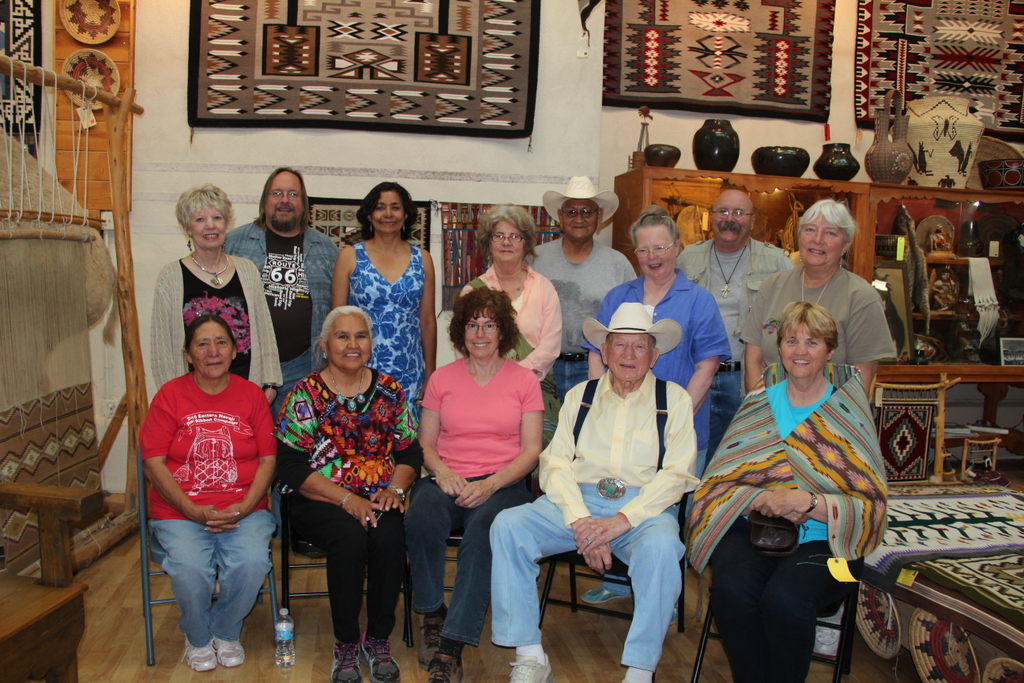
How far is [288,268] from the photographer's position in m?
3.09

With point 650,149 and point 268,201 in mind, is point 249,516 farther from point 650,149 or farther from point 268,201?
point 650,149

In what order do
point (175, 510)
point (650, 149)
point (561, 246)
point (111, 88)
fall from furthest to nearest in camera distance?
point (650, 149) → point (111, 88) → point (561, 246) → point (175, 510)

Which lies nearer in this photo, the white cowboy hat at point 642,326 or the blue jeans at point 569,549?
the blue jeans at point 569,549

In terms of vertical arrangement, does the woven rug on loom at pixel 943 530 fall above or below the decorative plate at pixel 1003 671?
above

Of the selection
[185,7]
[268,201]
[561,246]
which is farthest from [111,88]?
[561,246]

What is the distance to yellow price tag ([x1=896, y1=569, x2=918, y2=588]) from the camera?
252 centimetres

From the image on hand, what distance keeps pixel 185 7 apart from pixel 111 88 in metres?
0.59

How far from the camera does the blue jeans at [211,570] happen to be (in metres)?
2.47

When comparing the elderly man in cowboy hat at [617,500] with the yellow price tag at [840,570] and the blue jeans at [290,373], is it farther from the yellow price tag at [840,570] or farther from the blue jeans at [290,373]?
the blue jeans at [290,373]

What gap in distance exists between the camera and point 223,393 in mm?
2643

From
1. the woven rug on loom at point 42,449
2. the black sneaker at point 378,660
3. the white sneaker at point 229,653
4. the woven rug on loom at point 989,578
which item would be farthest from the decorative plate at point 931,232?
the woven rug on loom at point 42,449

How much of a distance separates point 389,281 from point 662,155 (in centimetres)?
199

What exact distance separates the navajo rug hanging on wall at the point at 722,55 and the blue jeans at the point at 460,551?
321 centimetres

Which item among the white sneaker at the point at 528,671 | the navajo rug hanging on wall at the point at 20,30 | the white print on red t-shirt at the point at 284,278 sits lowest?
the white sneaker at the point at 528,671
